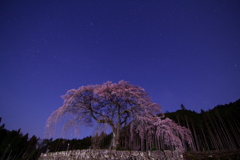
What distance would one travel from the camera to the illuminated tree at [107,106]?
10.7m

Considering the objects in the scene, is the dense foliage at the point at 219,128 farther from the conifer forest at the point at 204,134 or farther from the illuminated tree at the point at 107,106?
the illuminated tree at the point at 107,106

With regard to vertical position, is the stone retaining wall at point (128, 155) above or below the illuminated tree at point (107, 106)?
below

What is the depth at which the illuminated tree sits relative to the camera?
1066 centimetres

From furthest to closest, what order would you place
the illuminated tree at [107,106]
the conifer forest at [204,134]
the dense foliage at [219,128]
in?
the dense foliage at [219,128]
the conifer forest at [204,134]
the illuminated tree at [107,106]

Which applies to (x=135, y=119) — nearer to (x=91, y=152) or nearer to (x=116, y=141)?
(x=116, y=141)

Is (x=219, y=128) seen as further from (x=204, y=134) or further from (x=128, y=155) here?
(x=128, y=155)

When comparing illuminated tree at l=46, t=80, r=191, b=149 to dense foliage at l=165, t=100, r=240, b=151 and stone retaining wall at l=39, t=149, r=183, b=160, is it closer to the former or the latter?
stone retaining wall at l=39, t=149, r=183, b=160

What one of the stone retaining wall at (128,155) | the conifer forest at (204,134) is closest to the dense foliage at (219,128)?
the conifer forest at (204,134)

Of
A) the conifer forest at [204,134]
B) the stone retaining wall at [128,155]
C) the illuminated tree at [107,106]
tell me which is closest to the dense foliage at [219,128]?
the conifer forest at [204,134]

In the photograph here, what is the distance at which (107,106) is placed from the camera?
12.0 meters

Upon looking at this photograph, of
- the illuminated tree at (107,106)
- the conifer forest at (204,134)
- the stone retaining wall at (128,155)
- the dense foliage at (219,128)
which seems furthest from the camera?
the dense foliage at (219,128)

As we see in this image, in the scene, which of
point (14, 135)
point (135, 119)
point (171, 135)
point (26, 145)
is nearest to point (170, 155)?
point (171, 135)

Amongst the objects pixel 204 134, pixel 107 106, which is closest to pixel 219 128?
pixel 204 134

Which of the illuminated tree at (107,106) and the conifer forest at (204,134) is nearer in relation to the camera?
the illuminated tree at (107,106)
